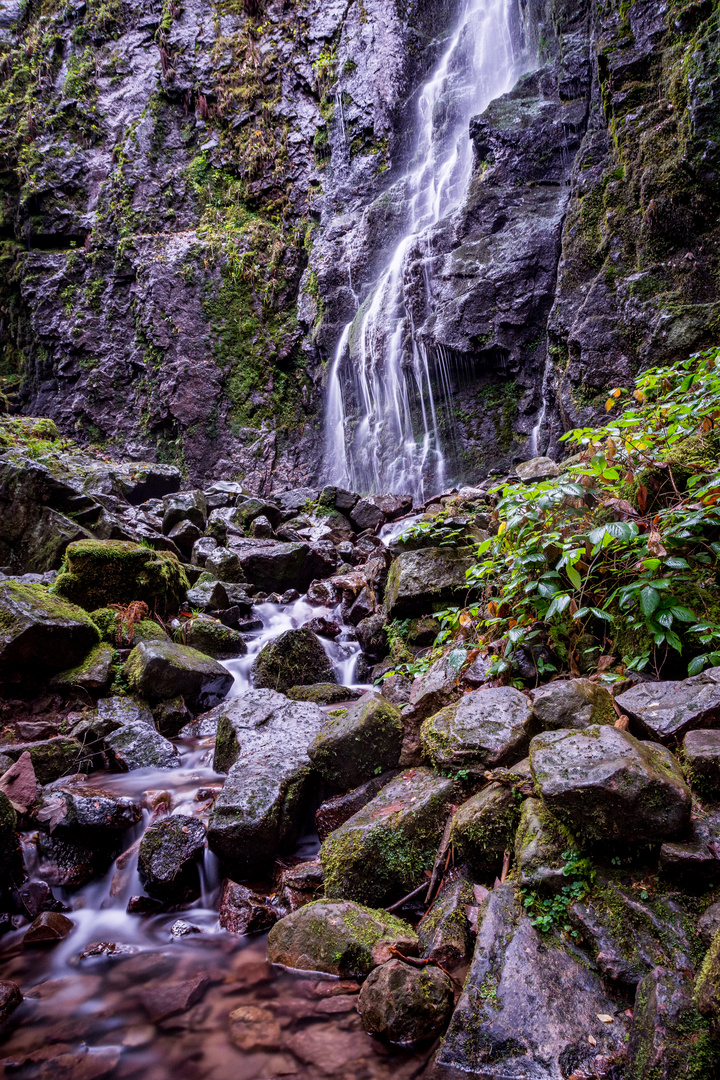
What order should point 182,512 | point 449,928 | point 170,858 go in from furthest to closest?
1. point 182,512
2. point 170,858
3. point 449,928

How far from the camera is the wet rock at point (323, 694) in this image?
4762 millimetres

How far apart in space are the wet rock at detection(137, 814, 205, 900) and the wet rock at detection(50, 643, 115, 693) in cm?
204

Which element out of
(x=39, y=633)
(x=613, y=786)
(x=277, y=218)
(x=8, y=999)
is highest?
(x=277, y=218)

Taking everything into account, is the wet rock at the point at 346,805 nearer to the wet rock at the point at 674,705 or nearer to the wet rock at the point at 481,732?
the wet rock at the point at 481,732

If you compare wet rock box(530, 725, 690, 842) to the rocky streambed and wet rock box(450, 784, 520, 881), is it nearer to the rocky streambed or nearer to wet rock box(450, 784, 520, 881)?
the rocky streambed

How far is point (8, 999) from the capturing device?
2.19 meters

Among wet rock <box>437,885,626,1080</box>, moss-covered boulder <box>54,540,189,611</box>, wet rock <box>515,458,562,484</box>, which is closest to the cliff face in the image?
wet rock <box>515,458,562,484</box>

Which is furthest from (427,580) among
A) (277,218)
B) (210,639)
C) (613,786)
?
(277,218)

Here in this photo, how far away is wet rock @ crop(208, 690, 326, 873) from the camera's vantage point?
2.94 metres

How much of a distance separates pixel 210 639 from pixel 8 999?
392 cm

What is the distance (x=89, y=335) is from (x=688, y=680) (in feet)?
66.0

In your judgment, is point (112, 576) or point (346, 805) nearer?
point (346, 805)

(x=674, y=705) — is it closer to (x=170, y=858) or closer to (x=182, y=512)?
(x=170, y=858)

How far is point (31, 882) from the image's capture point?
2904mm
